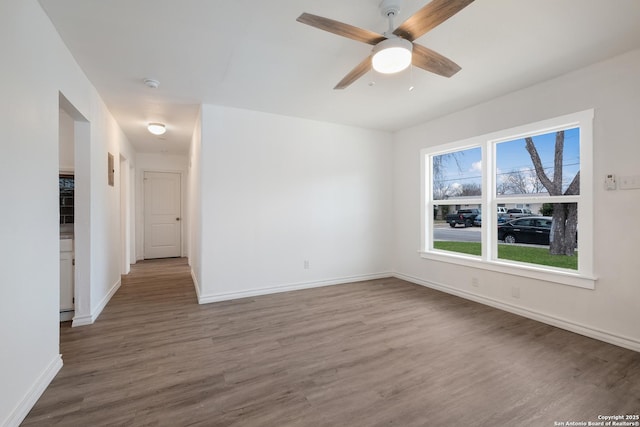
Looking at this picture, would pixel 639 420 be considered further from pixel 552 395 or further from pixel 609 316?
pixel 609 316

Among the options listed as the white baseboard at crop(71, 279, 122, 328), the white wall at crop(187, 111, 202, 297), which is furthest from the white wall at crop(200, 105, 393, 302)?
the white baseboard at crop(71, 279, 122, 328)

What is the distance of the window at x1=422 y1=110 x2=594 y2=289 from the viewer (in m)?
2.79

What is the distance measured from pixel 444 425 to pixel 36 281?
264 cm

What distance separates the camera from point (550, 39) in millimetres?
2240

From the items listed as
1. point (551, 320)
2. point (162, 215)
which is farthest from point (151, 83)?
point (551, 320)

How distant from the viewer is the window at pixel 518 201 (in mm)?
2789

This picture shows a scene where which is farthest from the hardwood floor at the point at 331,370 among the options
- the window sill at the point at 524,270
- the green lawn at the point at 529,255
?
the green lawn at the point at 529,255

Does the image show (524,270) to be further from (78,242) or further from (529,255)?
(78,242)

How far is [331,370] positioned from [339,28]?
7.79 feet

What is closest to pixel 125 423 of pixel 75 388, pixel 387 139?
pixel 75 388

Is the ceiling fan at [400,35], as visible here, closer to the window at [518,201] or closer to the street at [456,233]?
the window at [518,201]

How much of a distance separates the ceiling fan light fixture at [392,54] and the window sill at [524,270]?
2.65m

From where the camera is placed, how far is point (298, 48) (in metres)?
2.36

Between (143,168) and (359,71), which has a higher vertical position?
(359,71)
